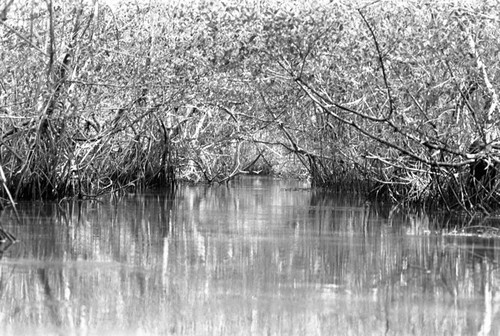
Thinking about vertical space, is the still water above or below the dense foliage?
below

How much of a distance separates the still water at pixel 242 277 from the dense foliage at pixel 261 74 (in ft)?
4.02

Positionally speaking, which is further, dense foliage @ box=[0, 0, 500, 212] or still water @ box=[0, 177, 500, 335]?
dense foliage @ box=[0, 0, 500, 212]

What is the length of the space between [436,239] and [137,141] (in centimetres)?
1068

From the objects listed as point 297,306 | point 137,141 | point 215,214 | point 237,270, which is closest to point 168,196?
point 137,141

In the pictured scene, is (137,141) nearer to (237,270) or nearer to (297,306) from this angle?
(237,270)

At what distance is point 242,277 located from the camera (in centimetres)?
796

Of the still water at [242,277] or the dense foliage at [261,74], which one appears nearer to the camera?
the still water at [242,277]

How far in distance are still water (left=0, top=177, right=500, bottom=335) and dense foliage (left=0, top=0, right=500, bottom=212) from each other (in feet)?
4.02

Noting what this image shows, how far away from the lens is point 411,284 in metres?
7.88

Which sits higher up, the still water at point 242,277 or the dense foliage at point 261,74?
the dense foliage at point 261,74

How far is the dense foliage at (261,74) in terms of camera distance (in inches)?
511

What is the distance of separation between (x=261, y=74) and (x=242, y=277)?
282 inches

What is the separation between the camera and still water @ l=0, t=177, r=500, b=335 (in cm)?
618

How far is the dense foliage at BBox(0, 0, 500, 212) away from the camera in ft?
42.6
